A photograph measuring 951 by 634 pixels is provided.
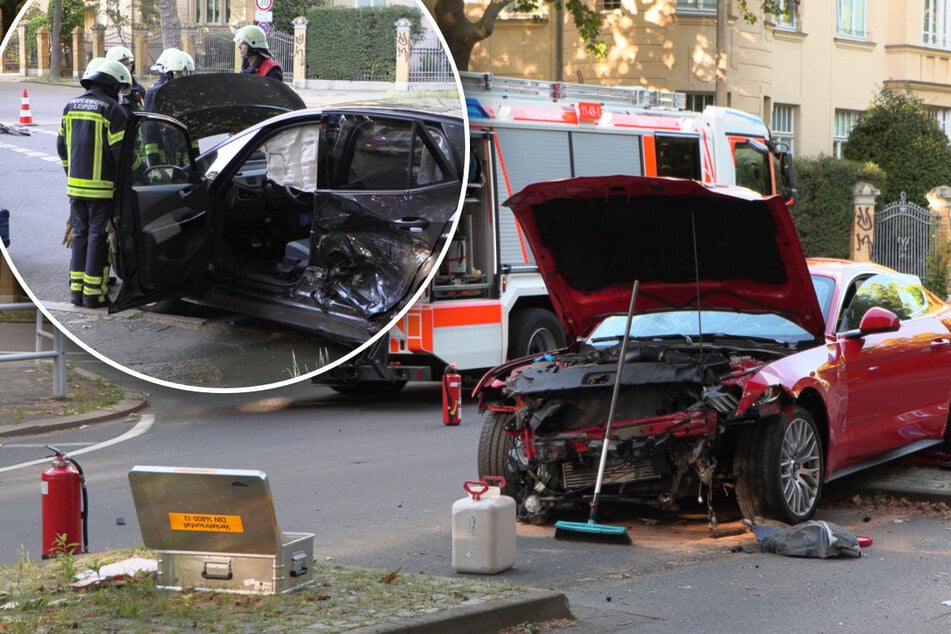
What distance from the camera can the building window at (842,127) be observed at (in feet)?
105

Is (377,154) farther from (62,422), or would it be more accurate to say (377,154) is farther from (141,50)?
(62,422)

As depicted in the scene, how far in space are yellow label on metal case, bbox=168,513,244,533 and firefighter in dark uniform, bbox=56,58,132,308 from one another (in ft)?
10.2

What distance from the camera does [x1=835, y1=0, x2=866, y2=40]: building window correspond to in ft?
103

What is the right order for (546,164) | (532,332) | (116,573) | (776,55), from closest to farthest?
(116,573), (532,332), (546,164), (776,55)

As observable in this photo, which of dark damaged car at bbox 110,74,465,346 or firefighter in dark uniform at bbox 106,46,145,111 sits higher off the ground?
firefighter in dark uniform at bbox 106,46,145,111

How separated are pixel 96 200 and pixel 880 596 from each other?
4870 mm

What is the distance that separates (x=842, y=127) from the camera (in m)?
32.4

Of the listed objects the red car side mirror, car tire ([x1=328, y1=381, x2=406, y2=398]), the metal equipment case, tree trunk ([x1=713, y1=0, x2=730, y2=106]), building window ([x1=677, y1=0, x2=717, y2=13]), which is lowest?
car tire ([x1=328, y1=381, x2=406, y2=398])

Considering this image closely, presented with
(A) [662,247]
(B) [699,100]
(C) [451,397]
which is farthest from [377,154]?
(B) [699,100]

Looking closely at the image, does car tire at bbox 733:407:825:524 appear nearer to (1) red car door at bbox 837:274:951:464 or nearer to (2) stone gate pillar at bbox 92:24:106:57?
(1) red car door at bbox 837:274:951:464

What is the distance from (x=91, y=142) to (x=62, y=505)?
14.9ft

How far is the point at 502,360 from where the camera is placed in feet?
45.6

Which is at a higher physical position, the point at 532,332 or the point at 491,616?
the point at 491,616

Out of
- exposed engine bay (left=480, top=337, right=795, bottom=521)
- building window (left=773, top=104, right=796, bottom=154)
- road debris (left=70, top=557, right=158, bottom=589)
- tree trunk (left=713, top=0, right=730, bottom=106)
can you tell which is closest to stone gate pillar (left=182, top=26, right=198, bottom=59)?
road debris (left=70, top=557, right=158, bottom=589)
